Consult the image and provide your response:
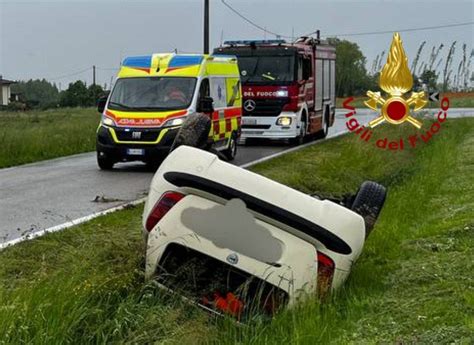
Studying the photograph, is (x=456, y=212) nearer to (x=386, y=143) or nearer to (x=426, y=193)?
(x=426, y=193)

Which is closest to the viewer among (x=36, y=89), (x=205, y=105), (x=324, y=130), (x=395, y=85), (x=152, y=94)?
(x=395, y=85)

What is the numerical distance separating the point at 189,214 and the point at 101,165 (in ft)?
38.0

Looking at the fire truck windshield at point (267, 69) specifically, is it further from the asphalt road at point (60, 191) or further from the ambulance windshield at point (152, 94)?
the ambulance windshield at point (152, 94)

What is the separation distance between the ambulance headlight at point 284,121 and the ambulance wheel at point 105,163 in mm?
6959

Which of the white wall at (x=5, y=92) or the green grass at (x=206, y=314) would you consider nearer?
the green grass at (x=206, y=314)

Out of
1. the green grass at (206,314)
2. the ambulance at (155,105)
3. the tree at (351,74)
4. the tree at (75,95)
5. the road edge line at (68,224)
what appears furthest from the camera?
the tree at (75,95)

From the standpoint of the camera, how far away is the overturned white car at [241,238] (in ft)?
16.5

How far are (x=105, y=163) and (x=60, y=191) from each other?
11.4 feet

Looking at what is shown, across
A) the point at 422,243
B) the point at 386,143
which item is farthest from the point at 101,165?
the point at 422,243

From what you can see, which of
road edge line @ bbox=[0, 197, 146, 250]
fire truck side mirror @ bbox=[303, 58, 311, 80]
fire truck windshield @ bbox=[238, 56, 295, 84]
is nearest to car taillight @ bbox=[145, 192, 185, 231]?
road edge line @ bbox=[0, 197, 146, 250]

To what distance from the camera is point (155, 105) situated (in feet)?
52.5

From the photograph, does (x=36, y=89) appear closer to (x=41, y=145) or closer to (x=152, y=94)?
(x=41, y=145)

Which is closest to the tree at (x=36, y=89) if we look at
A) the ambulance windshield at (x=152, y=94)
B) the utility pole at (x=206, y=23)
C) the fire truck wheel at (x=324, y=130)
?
the utility pole at (x=206, y=23)

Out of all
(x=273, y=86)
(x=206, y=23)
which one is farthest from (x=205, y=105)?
(x=206, y=23)
